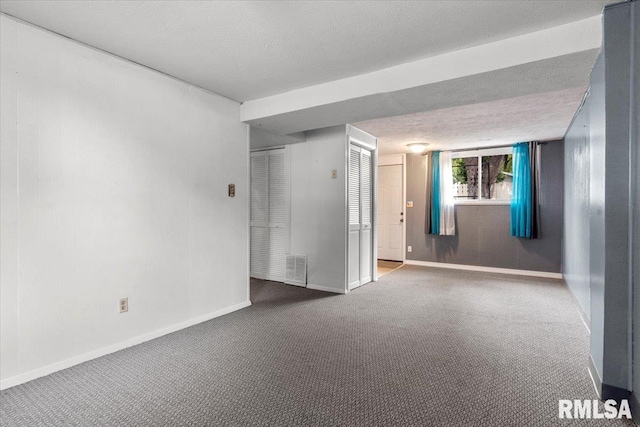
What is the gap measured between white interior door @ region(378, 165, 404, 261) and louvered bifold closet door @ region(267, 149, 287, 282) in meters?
3.15

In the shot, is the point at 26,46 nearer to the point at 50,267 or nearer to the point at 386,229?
the point at 50,267

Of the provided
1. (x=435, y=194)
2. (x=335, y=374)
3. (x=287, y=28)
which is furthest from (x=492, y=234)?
(x=287, y=28)

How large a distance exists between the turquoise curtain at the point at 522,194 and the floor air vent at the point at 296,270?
3932mm

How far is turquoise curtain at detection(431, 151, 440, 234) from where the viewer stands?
689cm

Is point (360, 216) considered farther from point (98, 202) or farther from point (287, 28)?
point (98, 202)

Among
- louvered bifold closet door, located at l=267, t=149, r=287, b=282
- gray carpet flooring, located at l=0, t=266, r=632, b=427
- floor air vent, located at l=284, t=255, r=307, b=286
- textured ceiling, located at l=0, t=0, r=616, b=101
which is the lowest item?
gray carpet flooring, located at l=0, t=266, r=632, b=427

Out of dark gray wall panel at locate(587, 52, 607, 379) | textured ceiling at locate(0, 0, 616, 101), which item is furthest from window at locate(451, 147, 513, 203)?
textured ceiling at locate(0, 0, 616, 101)

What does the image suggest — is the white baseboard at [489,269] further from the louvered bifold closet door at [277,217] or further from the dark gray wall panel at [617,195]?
the dark gray wall panel at [617,195]

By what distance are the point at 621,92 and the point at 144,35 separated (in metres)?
3.14

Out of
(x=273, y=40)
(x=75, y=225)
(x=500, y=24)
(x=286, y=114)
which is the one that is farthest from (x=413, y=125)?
(x=75, y=225)

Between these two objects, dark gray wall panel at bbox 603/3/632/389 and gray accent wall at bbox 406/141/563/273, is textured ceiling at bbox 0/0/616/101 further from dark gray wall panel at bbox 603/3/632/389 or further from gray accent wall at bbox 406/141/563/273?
gray accent wall at bbox 406/141/563/273

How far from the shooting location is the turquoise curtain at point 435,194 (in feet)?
22.6

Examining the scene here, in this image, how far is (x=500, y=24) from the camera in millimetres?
2307

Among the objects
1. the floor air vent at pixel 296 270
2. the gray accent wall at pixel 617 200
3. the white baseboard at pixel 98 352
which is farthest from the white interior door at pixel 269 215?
the gray accent wall at pixel 617 200
